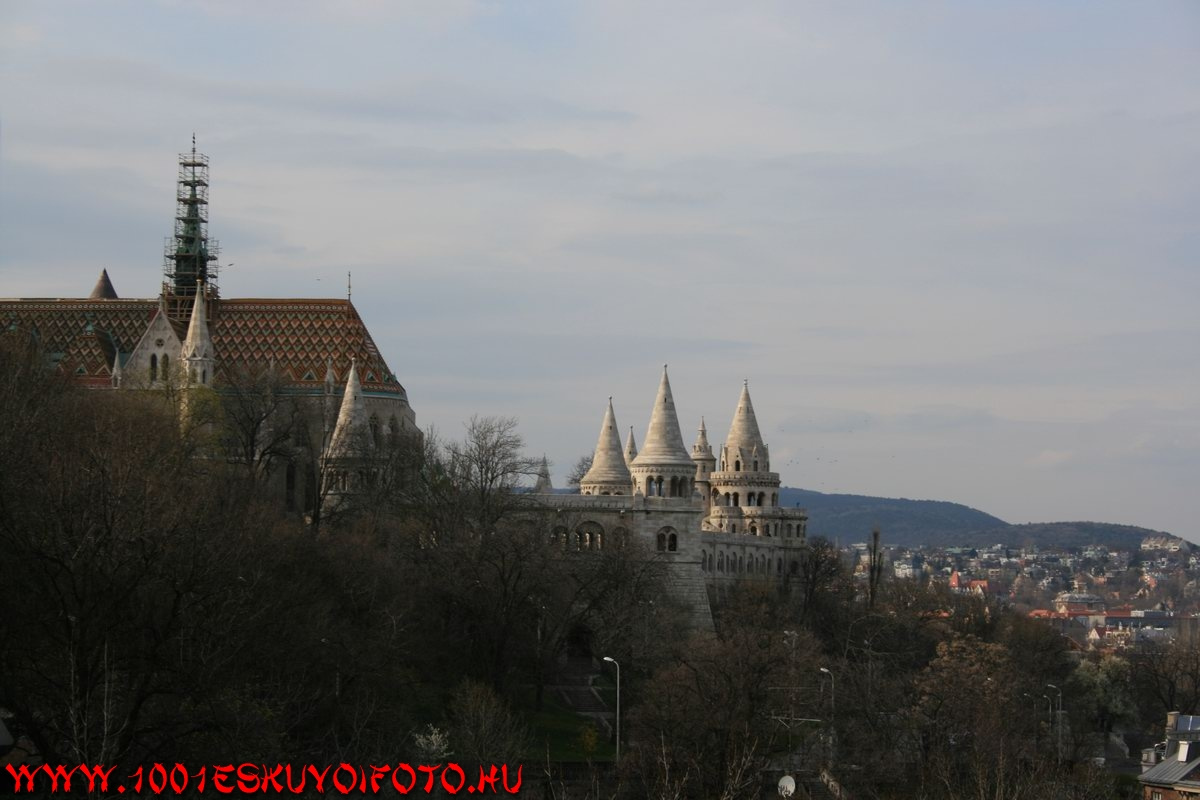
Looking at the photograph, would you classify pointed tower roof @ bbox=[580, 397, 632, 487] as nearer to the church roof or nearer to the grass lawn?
the church roof

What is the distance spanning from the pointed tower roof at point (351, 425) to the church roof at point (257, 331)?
146 inches

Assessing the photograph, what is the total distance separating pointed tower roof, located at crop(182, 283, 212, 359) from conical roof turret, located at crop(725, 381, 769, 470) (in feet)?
95.3

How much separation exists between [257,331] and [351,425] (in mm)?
10662

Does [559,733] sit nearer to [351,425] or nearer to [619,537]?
[619,537]

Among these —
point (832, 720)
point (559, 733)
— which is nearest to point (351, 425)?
point (559, 733)

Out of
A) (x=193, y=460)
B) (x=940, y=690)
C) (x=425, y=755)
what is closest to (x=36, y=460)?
(x=425, y=755)

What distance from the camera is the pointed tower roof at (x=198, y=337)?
8319 centimetres

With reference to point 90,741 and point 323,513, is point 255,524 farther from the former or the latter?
point 323,513

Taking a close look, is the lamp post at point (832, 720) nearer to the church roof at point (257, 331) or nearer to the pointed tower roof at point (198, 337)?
the church roof at point (257, 331)

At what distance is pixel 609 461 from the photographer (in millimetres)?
85875

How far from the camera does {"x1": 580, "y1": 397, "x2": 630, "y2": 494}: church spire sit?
278 ft

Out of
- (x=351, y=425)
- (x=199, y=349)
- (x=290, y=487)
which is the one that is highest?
(x=199, y=349)

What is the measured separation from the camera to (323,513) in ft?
246

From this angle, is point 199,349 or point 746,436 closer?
point 199,349
